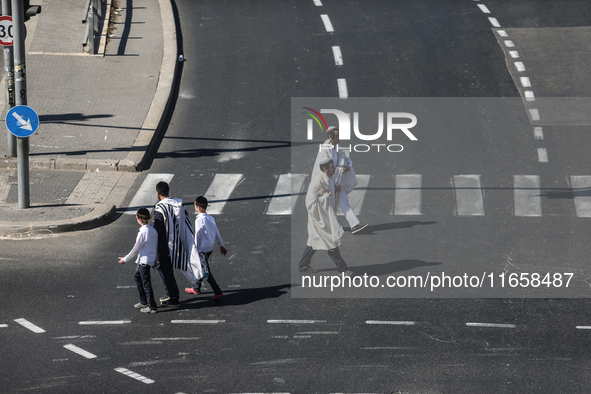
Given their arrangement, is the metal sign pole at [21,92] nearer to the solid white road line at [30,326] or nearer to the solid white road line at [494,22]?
the solid white road line at [30,326]

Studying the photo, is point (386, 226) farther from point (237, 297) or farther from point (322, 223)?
point (237, 297)

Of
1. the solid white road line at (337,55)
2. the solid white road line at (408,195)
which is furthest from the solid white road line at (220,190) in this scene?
the solid white road line at (337,55)

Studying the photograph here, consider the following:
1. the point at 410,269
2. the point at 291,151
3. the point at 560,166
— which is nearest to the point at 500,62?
the point at 560,166

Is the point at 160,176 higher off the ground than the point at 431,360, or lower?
lower

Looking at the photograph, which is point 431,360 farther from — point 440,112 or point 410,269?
point 440,112

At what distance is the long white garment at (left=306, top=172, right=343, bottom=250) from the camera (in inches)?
429

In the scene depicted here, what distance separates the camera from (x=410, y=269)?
36.7ft

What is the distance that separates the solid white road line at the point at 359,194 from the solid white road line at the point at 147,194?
360 centimetres

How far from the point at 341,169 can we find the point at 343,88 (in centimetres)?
726

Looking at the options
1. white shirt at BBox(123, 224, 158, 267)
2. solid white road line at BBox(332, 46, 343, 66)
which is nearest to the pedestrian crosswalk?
white shirt at BBox(123, 224, 158, 267)

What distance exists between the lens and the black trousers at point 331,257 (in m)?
10.9

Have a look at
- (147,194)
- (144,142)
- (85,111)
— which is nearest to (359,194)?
(147,194)

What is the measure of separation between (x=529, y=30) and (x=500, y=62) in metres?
2.93

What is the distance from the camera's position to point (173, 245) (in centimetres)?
999
